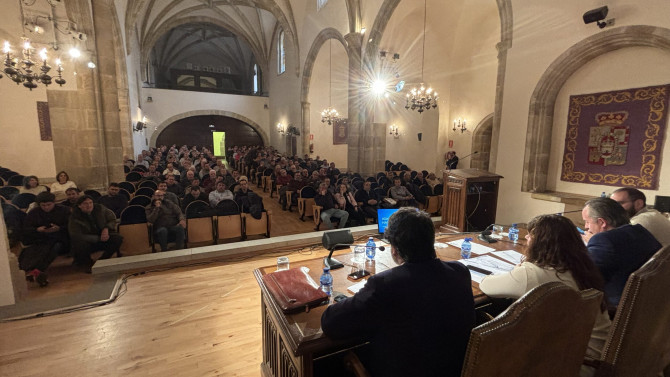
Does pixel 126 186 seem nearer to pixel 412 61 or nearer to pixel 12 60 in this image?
pixel 12 60

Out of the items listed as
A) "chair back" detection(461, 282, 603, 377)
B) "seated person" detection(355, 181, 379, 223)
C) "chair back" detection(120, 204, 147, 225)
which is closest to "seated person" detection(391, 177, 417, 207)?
"seated person" detection(355, 181, 379, 223)

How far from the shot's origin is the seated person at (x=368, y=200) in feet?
20.6

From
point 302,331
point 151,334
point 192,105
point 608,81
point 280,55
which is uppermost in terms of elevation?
point 280,55

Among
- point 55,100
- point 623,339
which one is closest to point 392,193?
point 623,339

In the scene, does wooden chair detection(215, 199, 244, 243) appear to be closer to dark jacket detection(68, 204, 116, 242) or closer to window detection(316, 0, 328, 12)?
dark jacket detection(68, 204, 116, 242)

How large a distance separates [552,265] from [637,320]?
415 mm

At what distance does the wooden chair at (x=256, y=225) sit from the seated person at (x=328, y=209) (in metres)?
1.03

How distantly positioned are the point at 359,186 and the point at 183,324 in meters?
4.98

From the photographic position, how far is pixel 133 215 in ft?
14.8

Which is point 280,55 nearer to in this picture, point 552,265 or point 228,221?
point 228,221

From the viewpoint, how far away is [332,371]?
1.81 meters

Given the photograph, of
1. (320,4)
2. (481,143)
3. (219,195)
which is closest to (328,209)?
(219,195)

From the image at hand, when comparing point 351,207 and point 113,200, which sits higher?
Result: point 113,200

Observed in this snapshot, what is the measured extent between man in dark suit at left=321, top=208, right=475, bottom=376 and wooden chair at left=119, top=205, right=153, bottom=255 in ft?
13.7
